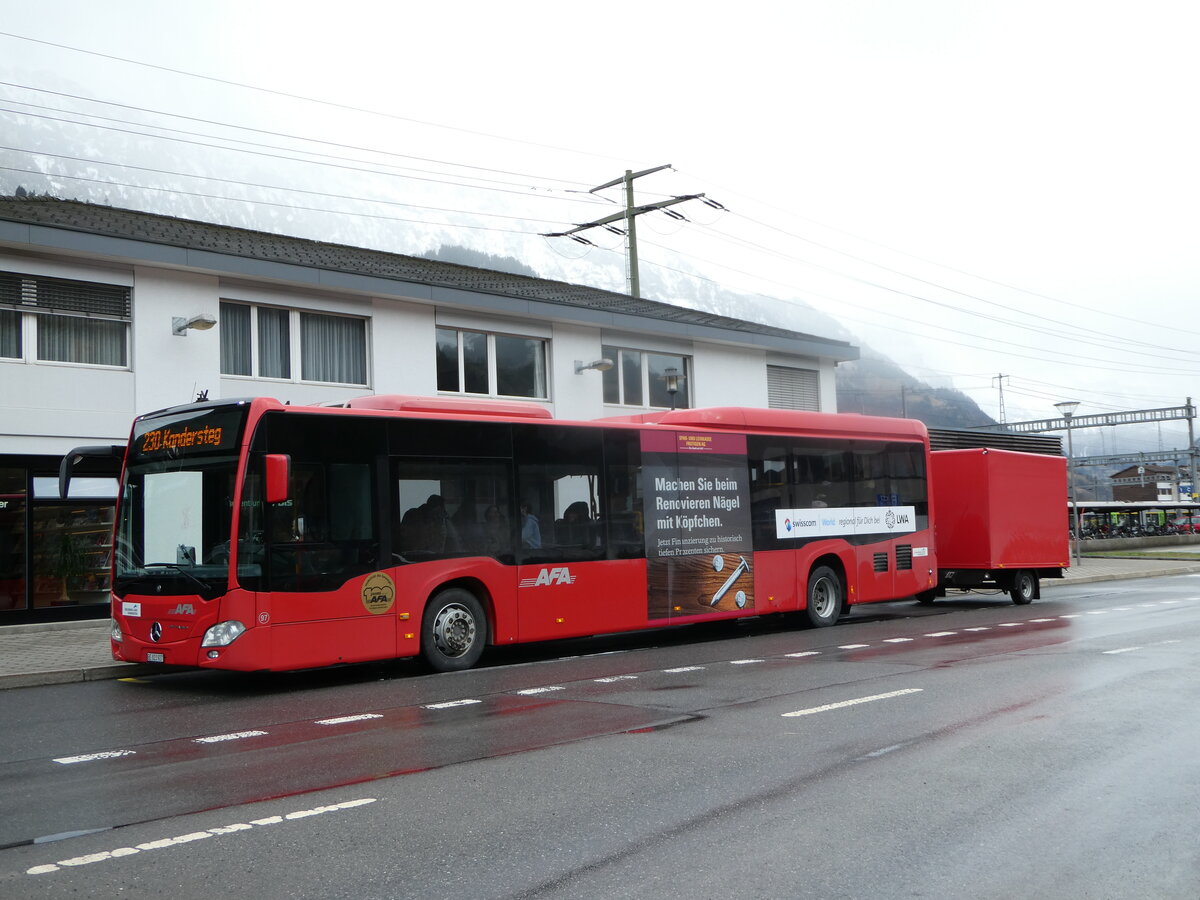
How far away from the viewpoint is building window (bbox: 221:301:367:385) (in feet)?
65.5

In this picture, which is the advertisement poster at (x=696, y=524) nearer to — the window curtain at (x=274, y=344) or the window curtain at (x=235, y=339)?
the window curtain at (x=274, y=344)

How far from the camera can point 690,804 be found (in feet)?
19.7

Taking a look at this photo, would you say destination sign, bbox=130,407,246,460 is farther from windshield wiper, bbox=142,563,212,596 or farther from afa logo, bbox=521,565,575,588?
afa logo, bbox=521,565,575,588

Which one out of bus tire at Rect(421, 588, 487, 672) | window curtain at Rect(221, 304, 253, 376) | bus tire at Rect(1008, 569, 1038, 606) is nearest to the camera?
bus tire at Rect(421, 588, 487, 672)

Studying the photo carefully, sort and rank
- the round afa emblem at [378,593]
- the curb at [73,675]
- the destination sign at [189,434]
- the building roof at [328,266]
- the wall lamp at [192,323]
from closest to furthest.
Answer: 1. the destination sign at [189,434]
2. the round afa emblem at [378,593]
3. the curb at [73,675]
4. the building roof at [328,266]
5. the wall lamp at [192,323]

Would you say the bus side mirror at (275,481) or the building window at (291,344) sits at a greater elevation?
the building window at (291,344)

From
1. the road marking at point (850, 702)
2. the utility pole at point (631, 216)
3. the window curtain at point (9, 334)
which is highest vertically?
the utility pole at point (631, 216)

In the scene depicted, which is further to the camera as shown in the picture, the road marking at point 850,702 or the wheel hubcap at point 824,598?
the wheel hubcap at point 824,598

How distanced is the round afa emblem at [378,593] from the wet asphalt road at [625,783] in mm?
816

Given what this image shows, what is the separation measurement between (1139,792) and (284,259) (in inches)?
685

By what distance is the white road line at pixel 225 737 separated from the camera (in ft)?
27.7

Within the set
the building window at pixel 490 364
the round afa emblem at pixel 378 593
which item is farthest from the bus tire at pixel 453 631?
the building window at pixel 490 364

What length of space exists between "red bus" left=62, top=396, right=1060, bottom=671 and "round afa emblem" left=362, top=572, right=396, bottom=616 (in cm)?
2

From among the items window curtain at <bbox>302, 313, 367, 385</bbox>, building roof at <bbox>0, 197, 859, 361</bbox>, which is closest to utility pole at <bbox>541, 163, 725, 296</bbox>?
building roof at <bbox>0, 197, 859, 361</bbox>
